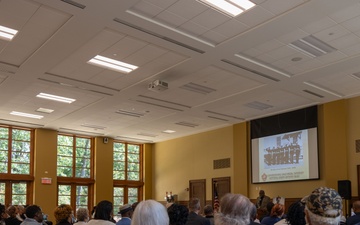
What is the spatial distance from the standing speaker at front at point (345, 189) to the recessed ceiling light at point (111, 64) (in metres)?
6.84

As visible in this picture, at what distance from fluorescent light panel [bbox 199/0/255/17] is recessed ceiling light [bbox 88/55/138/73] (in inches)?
135

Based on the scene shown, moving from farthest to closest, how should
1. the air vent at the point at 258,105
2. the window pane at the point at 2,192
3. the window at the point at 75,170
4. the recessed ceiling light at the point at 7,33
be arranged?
the window at the point at 75,170
the window pane at the point at 2,192
the air vent at the point at 258,105
the recessed ceiling light at the point at 7,33

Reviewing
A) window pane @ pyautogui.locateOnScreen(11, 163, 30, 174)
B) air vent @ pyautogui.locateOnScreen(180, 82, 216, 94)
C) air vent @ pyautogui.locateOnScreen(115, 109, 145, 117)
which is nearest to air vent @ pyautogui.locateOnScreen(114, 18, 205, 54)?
air vent @ pyautogui.locateOnScreen(180, 82, 216, 94)

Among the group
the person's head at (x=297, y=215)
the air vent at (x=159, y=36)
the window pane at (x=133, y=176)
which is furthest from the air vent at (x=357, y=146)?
the window pane at (x=133, y=176)

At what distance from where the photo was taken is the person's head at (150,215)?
2.66 m

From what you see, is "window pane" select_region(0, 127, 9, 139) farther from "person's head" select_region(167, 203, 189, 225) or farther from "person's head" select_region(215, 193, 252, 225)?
"person's head" select_region(215, 193, 252, 225)

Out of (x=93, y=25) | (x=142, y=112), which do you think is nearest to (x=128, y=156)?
→ (x=142, y=112)

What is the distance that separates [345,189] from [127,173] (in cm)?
1068

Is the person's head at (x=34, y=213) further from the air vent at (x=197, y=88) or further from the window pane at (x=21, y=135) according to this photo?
the window pane at (x=21, y=135)

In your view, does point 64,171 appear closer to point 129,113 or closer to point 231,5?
point 129,113

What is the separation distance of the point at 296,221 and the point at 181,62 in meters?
7.12

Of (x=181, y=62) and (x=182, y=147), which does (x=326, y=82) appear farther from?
(x=182, y=147)

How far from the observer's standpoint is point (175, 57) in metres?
9.77

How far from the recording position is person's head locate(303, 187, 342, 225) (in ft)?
6.43
